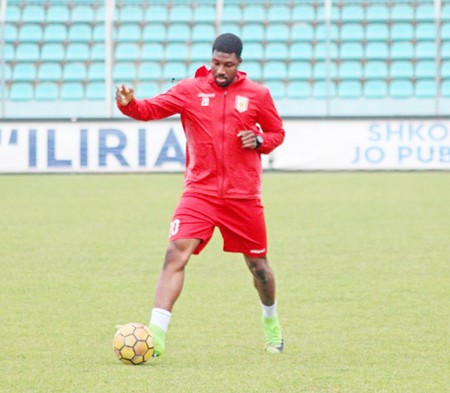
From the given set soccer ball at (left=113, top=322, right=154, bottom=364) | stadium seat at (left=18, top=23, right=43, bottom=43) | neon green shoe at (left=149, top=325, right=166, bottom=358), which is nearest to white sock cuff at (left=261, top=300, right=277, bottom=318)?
neon green shoe at (left=149, top=325, right=166, bottom=358)

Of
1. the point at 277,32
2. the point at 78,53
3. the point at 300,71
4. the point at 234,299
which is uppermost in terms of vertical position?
the point at 277,32

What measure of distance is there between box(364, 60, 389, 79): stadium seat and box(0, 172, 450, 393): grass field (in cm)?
861

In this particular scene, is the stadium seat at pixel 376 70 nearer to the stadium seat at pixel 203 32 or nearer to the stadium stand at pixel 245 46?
the stadium stand at pixel 245 46

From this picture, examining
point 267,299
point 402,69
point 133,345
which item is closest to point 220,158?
point 267,299

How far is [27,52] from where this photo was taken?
26922mm

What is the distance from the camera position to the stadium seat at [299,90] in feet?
85.6

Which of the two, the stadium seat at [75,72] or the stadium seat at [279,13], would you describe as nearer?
the stadium seat at [75,72]

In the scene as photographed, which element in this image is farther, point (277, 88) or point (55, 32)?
point (55, 32)

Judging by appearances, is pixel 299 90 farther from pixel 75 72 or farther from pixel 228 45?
pixel 228 45

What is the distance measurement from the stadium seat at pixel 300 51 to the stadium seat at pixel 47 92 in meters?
5.39

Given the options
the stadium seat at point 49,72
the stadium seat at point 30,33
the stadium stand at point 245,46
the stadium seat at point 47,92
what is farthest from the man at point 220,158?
the stadium seat at point 30,33

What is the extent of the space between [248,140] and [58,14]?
2122 cm

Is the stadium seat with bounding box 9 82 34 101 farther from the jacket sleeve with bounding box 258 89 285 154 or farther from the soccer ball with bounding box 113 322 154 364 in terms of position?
the soccer ball with bounding box 113 322 154 364

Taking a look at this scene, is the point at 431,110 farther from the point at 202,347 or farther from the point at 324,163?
the point at 202,347
